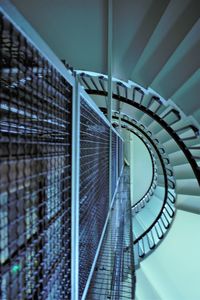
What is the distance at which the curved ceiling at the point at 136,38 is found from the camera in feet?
5.80

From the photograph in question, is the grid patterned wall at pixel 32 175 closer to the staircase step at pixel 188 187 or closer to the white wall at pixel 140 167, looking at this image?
the staircase step at pixel 188 187

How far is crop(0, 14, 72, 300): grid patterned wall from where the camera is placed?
365 millimetres

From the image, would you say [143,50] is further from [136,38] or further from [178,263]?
[178,263]

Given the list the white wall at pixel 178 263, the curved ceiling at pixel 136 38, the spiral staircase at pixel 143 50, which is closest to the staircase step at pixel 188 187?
the spiral staircase at pixel 143 50

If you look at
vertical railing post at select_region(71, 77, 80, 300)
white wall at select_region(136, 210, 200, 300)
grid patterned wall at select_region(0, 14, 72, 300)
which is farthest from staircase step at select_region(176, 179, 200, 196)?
grid patterned wall at select_region(0, 14, 72, 300)

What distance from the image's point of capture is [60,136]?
Result: 0.64 m

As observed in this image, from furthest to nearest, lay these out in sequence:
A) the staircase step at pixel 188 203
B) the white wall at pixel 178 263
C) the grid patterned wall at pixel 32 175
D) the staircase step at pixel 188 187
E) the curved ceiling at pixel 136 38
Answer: the white wall at pixel 178 263
the staircase step at pixel 188 203
the staircase step at pixel 188 187
the curved ceiling at pixel 136 38
the grid patterned wall at pixel 32 175

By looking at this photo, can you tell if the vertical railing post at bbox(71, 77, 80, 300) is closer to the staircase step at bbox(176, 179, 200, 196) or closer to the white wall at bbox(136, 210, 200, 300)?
the staircase step at bbox(176, 179, 200, 196)

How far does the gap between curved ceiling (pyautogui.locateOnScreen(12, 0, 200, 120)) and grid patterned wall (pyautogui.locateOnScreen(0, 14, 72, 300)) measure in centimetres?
144

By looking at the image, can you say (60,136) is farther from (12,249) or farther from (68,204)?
(12,249)

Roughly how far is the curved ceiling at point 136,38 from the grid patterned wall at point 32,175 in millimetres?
1441

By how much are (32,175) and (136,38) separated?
6.34ft

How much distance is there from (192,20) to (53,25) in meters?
1.01

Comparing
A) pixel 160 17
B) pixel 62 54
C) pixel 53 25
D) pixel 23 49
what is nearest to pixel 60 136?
pixel 23 49
